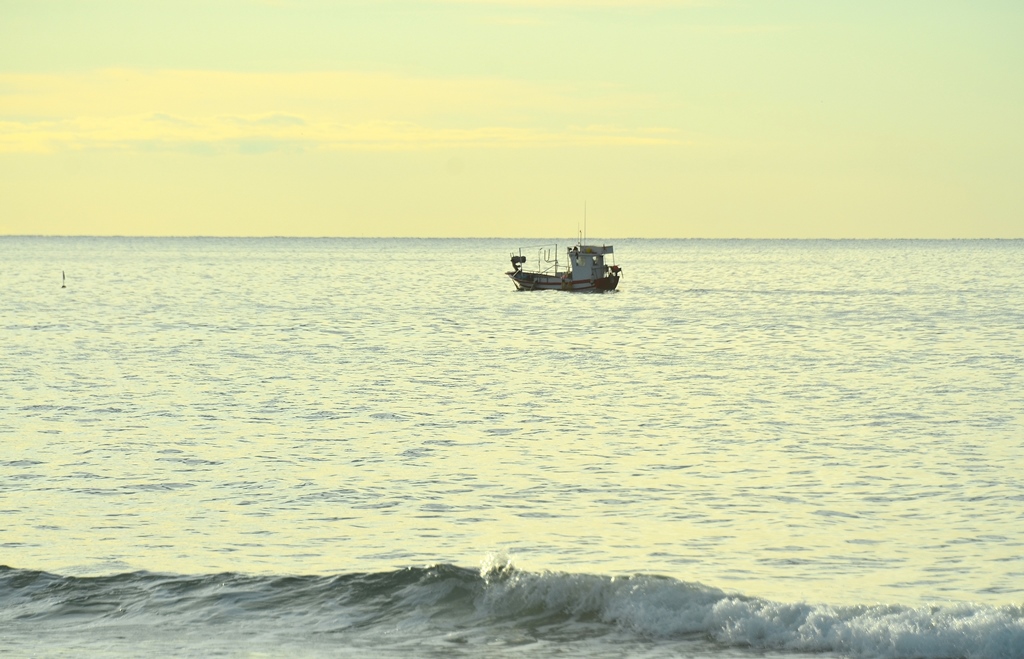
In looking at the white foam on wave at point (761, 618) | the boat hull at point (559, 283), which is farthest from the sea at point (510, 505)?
the boat hull at point (559, 283)

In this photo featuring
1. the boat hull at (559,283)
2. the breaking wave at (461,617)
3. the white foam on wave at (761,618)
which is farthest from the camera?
the boat hull at (559,283)

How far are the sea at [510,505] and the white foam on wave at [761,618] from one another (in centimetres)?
3

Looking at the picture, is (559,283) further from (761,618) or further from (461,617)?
(761,618)

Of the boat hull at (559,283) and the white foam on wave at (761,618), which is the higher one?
the white foam on wave at (761,618)

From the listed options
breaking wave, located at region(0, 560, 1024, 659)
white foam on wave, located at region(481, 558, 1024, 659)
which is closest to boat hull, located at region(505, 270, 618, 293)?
breaking wave, located at region(0, 560, 1024, 659)

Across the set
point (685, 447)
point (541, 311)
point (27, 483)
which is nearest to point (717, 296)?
point (541, 311)

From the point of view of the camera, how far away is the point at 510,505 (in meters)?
22.1

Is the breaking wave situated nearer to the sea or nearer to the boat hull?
the sea

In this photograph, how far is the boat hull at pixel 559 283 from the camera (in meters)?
104

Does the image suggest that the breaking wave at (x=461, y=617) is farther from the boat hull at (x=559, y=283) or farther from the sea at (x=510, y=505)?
the boat hull at (x=559, y=283)

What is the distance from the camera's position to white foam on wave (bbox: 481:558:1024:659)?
14758mm

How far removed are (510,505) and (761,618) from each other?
7.26 metres

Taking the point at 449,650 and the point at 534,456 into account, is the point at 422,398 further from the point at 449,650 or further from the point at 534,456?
the point at 449,650

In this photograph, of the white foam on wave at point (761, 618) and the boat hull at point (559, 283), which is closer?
the white foam on wave at point (761, 618)
